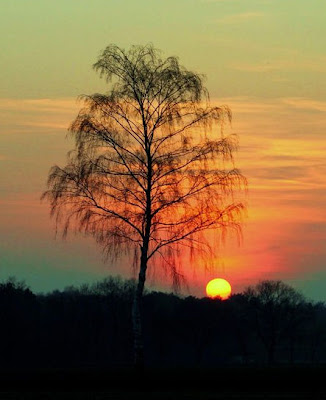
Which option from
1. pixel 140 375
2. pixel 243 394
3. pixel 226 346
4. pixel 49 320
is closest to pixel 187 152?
pixel 140 375

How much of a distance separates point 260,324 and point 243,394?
319ft

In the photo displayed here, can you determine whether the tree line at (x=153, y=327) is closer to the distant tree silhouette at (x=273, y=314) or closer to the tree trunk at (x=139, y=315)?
the distant tree silhouette at (x=273, y=314)

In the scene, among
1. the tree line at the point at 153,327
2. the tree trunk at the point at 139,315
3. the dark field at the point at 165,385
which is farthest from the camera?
the tree line at the point at 153,327

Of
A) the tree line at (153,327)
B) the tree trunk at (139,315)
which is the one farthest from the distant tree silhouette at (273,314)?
the tree trunk at (139,315)

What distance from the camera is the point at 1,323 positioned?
11231 centimetres

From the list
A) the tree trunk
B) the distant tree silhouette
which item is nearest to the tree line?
the distant tree silhouette

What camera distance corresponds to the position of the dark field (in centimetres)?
3378

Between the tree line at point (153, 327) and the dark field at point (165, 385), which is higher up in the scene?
the tree line at point (153, 327)

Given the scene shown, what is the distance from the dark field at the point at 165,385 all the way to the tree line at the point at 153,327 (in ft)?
228

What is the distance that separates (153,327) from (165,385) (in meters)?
87.7

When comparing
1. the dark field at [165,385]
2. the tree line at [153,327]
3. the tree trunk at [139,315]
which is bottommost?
the dark field at [165,385]

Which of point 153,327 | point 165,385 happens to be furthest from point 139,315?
point 153,327

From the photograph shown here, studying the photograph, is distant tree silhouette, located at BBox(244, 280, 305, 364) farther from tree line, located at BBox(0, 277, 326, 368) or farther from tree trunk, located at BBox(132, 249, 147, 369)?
tree trunk, located at BBox(132, 249, 147, 369)

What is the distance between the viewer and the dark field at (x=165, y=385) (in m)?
33.8
